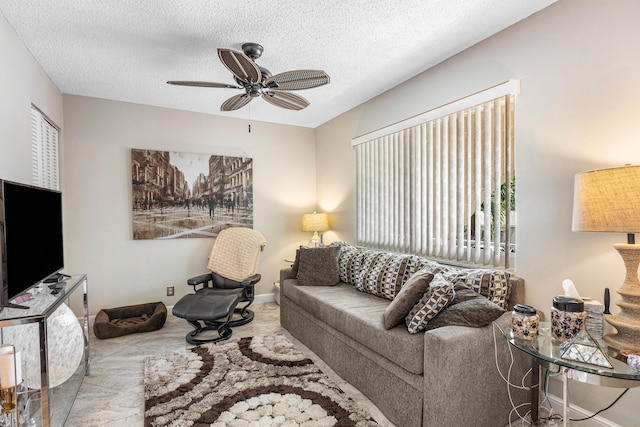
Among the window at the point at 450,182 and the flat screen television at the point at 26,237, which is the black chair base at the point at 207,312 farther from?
the window at the point at 450,182

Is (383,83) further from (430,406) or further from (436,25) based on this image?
(430,406)

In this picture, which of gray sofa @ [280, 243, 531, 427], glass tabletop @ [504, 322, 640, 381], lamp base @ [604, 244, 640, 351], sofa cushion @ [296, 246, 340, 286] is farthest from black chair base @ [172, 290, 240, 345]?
lamp base @ [604, 244, 640, 351]

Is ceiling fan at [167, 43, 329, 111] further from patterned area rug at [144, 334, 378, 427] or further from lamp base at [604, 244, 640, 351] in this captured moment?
patterned area rug at [144, 334, 378, 427]

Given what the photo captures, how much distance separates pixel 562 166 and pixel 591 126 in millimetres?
261

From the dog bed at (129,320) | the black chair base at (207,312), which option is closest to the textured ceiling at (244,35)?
the black chair base at (207,312)

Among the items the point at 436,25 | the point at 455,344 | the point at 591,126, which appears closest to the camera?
the point at 455,344

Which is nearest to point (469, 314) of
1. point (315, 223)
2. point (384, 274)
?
point (384, 274)

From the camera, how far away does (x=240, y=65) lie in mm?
2057

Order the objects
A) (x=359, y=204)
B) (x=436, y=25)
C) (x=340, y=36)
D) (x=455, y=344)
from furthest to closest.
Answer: (x=359, y=204) < (x=340, y=36) < (x=436, y=25) < (x=455, y=344)

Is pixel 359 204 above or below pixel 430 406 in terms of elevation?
above

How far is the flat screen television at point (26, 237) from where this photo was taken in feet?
5.13

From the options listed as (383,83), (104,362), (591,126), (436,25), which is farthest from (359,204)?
(104,362)

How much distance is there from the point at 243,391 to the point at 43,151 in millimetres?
2824

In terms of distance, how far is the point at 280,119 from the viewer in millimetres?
4492
